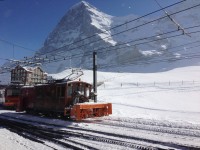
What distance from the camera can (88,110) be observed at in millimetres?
18250

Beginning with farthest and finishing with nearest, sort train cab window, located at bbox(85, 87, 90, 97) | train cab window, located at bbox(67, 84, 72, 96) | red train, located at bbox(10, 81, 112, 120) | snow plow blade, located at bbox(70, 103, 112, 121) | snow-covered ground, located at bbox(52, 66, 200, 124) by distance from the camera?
1. snow-covered ground, located at bbox(52, 66, 200, 124)
2. train cab window, located at bbox(85, 87, 90, 97)
3. train cab window, located at bbox(67, 84, 72, 96)
4. red train, located at bbox(10, 81, 112, 120)
5. snow plow blade, located at bbox(70, 103, 112, 121)

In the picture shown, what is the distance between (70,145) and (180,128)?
6003 millimetres

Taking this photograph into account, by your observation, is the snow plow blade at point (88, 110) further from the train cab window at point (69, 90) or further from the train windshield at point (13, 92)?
the train windshield at point (13, 92)

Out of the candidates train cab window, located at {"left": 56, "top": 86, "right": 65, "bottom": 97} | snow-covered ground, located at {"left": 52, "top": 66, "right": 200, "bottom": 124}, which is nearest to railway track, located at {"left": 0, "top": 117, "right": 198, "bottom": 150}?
train cab window, located at {"left": 56, "top": 86, "right": 65, "bottom": 97}

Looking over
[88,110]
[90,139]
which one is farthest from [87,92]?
[90,139]

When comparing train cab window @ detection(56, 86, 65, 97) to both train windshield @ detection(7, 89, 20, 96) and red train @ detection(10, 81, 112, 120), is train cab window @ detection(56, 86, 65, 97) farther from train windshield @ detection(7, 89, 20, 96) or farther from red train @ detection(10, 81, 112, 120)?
train windshield @ detection(7, 89, 20, 96)

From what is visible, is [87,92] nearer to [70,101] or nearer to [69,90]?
[69,90]

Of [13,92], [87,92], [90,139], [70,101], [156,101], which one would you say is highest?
[13,92]

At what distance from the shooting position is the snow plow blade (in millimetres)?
17203

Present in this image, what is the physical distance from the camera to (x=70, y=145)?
10312 millimetres

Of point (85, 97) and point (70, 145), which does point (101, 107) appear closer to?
point (85, 97)

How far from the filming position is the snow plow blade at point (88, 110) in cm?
1720

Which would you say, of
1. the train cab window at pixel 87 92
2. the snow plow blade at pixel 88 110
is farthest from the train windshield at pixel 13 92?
the snow plow blade at pixel 88 110

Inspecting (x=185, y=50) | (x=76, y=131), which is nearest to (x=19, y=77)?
(x=76, y=131)
